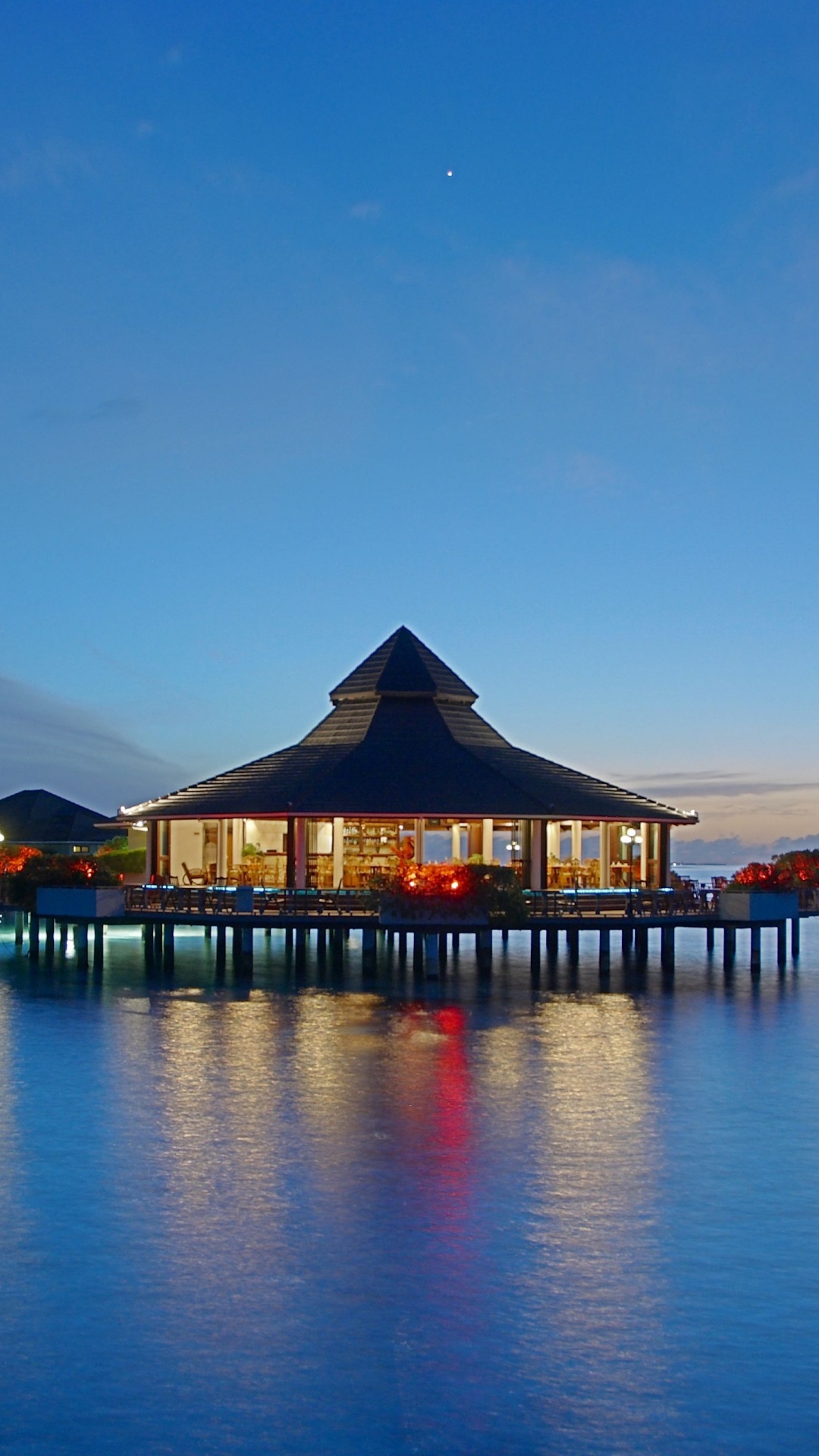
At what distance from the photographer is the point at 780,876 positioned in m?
45.1

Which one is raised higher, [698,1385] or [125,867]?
[125,867]

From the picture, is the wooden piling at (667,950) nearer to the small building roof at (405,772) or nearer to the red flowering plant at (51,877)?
the small building roof at (405,772)

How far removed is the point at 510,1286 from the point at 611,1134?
8.00 m

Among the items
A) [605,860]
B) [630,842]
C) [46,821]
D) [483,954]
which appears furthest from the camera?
[46,821]

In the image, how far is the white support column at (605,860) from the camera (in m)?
47.4

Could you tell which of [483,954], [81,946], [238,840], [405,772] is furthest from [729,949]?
[81,946]

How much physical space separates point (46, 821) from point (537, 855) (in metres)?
42.1

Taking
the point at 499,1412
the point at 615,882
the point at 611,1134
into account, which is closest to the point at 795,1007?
the point at 615,882

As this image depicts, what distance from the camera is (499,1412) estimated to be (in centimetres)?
1279

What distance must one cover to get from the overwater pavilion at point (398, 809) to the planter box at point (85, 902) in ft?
13.7

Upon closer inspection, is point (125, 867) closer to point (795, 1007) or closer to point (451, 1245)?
point (795, 1007)

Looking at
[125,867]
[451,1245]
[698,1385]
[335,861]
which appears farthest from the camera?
[125,867]

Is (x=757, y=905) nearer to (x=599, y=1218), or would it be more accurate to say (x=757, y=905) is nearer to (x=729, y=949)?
(x=729, y=949)

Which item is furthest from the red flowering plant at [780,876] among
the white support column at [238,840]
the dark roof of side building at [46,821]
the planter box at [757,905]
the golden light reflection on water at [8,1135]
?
the dark roof of side building at [46,821]
